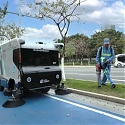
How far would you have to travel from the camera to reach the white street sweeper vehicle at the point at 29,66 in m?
6.50

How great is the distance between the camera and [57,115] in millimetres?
4871

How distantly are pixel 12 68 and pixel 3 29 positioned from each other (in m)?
13.1

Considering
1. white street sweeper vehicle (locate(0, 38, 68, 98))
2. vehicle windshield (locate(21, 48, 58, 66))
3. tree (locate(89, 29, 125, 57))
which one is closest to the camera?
white street sweeper vehicle (locate(0, 38, 68, 98))

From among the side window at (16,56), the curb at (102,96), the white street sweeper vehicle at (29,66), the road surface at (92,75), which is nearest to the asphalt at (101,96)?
the curb at (102,96)

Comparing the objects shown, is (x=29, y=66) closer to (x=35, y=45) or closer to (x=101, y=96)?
(x=35, y=45)

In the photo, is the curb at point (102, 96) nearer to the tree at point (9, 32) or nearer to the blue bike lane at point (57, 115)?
the blue bike lane at point (57, 115)

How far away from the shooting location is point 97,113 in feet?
16.0

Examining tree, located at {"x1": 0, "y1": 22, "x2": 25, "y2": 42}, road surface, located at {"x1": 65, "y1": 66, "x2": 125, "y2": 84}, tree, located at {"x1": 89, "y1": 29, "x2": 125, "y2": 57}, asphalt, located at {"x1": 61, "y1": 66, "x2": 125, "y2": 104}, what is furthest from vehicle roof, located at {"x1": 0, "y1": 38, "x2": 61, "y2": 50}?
tree, located at {"x1": 89, "y1": 29, "x2": 125, "y2": 57}

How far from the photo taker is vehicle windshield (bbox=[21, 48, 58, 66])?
6.65m

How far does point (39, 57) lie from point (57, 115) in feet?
9.54

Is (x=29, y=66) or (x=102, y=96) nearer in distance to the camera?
(x=102, y=96)

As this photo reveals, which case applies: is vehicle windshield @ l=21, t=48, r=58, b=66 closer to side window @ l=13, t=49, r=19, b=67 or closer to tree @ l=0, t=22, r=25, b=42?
side window @ l=13, t=49, r=19, b=67

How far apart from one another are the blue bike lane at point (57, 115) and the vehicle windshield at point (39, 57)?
167 cm

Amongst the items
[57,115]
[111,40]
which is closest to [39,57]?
[57,115]
